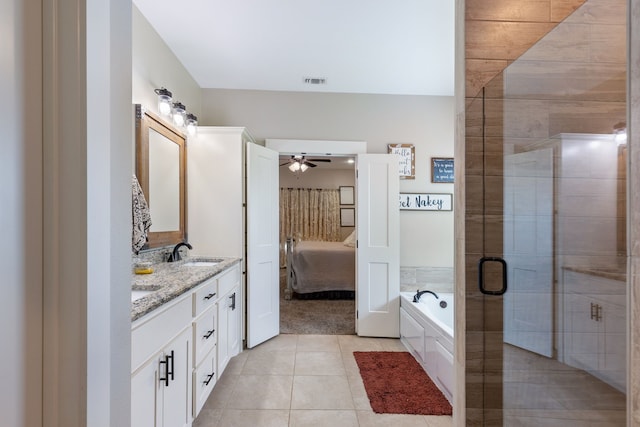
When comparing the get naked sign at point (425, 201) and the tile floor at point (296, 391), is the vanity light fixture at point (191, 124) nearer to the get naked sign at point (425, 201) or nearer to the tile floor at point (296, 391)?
the tile floor at point (296, 391)

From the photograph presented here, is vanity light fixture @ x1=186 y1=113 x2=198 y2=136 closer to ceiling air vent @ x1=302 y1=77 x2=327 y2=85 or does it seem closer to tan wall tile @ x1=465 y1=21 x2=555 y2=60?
ceiling air vent @ x1=302 y1=77 x2=327 y2=85

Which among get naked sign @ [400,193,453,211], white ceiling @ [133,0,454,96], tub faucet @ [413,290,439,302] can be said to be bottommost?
tub faucet @ [413,290,439,302]

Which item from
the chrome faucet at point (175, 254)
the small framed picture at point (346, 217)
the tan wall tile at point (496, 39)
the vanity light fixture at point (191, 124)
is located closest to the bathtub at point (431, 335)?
the tan wall tile at point (496, 39)

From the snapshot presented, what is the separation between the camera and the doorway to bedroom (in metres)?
3.70

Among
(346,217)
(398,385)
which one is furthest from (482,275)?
(346,217)

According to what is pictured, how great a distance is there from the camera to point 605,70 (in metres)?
1.21

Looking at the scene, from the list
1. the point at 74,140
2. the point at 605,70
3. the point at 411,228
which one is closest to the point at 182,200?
the point at 74,140

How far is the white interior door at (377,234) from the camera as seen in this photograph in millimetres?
3156

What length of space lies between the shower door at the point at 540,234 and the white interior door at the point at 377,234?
1738 mm

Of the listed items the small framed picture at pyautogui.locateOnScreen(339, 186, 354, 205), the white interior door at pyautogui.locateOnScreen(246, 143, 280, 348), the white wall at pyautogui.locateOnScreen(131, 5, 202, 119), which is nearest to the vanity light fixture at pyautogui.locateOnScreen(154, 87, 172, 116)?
the white wall at pyautogui.locateOnScreen(131, 5, 202, 119)

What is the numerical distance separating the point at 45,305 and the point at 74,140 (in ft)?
1.13

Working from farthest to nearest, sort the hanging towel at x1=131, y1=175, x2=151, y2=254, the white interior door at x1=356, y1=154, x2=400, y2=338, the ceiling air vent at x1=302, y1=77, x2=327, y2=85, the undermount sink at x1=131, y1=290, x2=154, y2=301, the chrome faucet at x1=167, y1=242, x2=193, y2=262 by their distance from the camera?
1. the white interior door at x1=356, y1=154, x2=400, y2=338
2. the ceiling air vent at x1=302, y1=77, x2=327, y2=85
3. the chrome faucet at x1=167, y1=242, x2=193, y2=262
4. the hanging towel at x1=131, y1=175, x2=151, y2=254
5. the undermount sink at x1=131, y1=290, x2=154, y2=301

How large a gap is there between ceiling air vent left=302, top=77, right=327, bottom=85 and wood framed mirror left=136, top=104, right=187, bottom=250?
137cm

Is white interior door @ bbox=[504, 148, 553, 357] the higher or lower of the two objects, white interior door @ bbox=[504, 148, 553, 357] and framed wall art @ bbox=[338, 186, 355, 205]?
the lower
